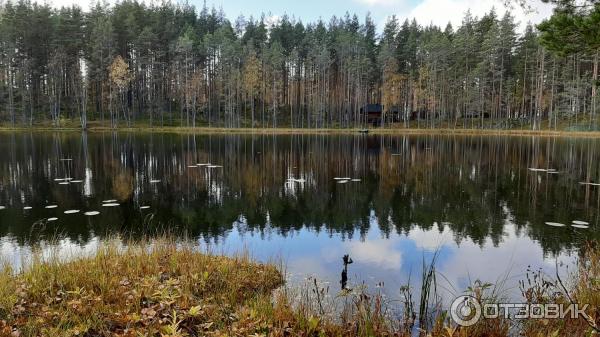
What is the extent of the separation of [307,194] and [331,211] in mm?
2694

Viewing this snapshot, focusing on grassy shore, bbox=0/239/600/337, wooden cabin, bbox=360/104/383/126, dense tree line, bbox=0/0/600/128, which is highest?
dense tree line, bbox=0/0/600/128

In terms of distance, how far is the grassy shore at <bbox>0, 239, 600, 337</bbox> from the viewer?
479 centimetres

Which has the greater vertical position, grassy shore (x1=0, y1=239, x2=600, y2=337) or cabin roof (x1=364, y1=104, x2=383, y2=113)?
cabin roof (x1=364, y1=104, x2=383, y2=113)

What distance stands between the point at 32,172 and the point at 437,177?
777 inches

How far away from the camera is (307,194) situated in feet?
54.3

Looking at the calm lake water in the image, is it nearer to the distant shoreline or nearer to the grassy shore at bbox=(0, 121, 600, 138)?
the distant shoreline

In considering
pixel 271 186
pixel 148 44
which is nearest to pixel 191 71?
pixel 148 44

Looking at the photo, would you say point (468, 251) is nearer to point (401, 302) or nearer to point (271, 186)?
point (401, 302)

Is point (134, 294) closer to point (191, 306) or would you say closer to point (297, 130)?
point (191, 306)

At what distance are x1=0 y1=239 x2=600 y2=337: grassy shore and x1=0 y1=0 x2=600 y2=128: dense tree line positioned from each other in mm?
65674

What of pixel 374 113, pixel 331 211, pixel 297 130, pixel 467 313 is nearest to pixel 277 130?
pixel 297 130

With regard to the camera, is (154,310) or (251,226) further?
(251,226)

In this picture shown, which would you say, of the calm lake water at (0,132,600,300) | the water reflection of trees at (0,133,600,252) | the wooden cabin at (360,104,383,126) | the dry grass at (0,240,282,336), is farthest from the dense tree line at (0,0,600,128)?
the dry grass at (0,240,282,336)

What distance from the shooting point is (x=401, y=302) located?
673 centimetres
